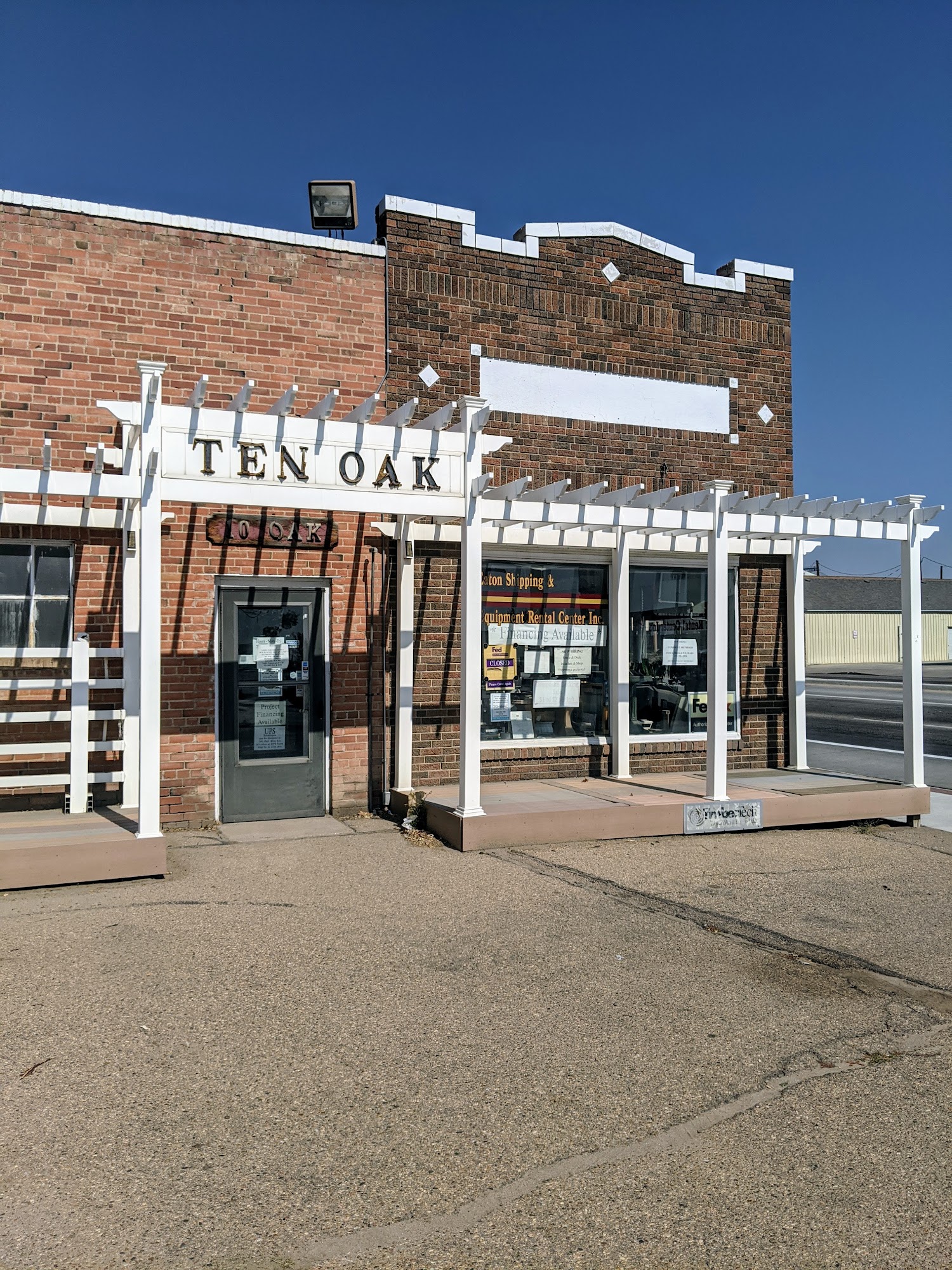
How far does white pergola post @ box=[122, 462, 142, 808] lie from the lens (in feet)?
27.2

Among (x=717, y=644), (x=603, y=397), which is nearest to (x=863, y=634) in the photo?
(x=603, y=397)

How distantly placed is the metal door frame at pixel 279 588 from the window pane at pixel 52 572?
48.7 inches

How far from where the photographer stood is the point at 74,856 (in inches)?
275

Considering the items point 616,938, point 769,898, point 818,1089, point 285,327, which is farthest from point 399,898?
point 285,327

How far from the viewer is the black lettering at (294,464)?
7.82 meters

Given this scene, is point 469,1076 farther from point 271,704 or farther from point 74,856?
point 271,704

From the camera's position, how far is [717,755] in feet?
→ 30.2

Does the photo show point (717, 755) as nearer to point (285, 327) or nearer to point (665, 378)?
point (665, 378)

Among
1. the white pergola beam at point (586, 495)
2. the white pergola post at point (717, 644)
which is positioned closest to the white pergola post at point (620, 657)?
the white pergola post at point (717, 644)

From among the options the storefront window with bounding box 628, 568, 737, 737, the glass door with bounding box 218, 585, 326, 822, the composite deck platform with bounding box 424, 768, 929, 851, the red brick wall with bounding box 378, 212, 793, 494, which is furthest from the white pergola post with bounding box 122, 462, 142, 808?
the storefront window with bounding box 628, 568, 737, 737

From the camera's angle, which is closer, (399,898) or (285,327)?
(399,898)

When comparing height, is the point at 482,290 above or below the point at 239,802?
above

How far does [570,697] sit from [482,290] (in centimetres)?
421

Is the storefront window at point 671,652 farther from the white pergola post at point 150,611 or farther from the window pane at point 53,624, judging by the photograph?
the window pane at point 53,624
